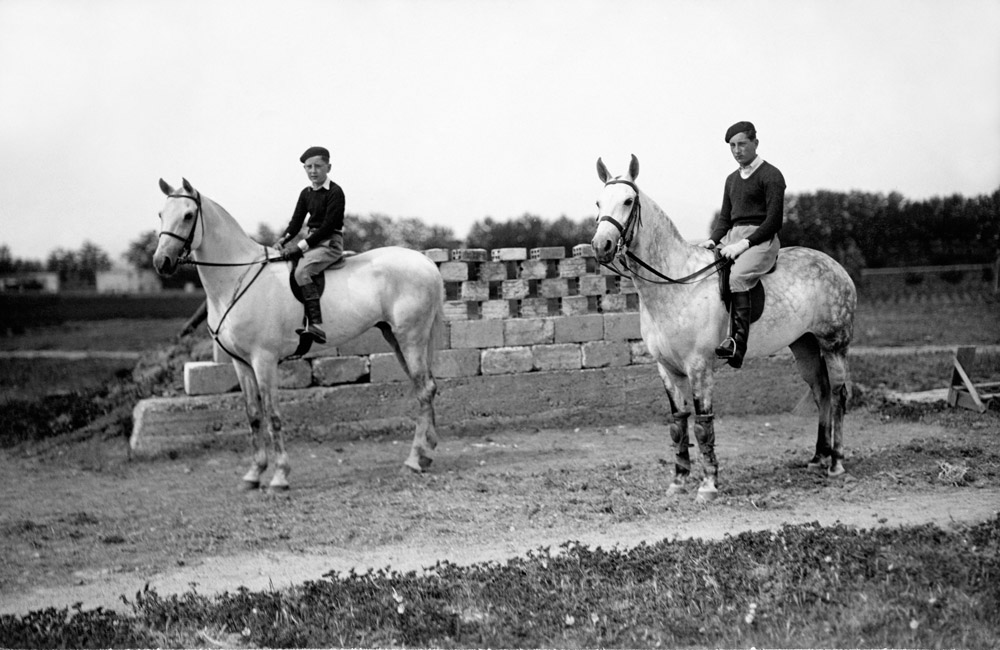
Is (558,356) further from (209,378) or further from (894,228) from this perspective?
(894,228)

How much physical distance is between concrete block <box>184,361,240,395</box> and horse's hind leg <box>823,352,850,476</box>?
21.6 feet

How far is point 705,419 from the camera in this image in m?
6.85

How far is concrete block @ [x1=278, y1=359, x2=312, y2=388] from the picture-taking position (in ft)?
33.8

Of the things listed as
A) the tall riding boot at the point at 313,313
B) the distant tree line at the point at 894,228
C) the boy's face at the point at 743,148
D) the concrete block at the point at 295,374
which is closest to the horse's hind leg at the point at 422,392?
the tall riding boot at the point at 313,313

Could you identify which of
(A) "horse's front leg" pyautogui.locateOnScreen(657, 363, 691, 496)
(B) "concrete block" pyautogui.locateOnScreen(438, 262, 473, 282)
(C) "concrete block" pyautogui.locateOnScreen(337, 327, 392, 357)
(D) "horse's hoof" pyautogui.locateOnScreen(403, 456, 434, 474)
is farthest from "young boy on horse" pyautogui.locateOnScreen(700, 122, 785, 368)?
(C) "concrete block" pyautogui.locateOnScreen(337, 327, 392, 357)

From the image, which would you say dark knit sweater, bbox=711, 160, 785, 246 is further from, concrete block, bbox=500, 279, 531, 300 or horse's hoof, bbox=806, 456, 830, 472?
concrete block, bbox=500, 279, 531, 300

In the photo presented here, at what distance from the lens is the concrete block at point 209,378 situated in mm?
9867

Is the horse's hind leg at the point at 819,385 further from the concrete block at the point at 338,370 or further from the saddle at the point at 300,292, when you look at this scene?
the concrete block at the point at 338,370

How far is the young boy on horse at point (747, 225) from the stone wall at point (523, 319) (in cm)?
433

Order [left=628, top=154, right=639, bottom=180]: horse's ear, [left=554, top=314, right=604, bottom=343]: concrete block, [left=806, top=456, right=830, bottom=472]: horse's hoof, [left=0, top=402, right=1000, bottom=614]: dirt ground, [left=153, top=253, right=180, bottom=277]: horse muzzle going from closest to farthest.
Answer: [left=0, top=402, right=1000, bottom=614]: dirt ground → [left=628, top=154, right=639, bottom=180]: horse's ear → [left=153, top=253, right=180, bottom=277]: horse muzzle → [left=806, top=456, right=830, bottom=472]: horse's hoof → [left=554, top=314, right=604, bottom=343]: concrete block

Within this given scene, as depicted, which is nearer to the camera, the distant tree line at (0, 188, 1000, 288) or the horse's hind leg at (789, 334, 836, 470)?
the horse's hind leg at (789, 334, 836, 470)

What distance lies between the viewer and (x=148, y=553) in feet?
20.0

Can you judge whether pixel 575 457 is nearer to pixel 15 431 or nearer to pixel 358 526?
pixel 358 526

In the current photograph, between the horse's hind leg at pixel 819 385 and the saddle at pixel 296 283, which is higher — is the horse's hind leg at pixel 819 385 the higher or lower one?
the lower one
